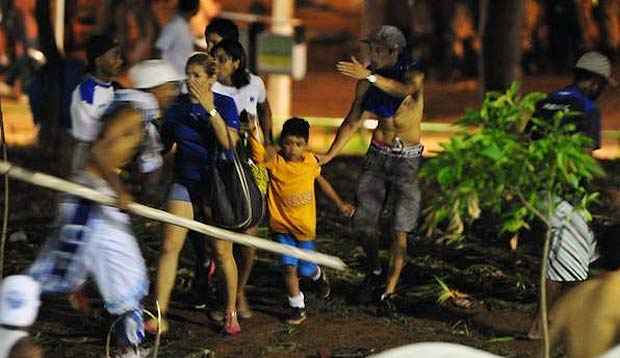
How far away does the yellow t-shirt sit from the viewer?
9.80 m

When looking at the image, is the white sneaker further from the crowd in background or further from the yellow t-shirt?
the crowd in background

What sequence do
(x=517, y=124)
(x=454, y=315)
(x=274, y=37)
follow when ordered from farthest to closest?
(x=274, y=37) < (x=454, y=315) < (x=517, y=124)

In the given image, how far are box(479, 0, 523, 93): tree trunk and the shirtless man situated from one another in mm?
7280

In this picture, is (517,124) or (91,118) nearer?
(517,124)

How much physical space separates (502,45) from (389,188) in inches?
299

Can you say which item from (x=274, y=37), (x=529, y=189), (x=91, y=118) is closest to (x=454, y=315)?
(x=529, y=189)

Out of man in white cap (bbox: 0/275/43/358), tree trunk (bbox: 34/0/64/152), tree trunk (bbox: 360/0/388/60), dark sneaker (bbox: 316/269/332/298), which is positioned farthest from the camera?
tree trunk (bbox: 360/0/388/60)

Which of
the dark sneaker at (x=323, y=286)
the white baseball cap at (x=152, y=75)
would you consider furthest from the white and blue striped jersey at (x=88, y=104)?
the dark sneaker at (x=323, y=286)

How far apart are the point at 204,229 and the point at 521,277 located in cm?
383

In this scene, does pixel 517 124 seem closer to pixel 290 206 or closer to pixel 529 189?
pixel 529 189

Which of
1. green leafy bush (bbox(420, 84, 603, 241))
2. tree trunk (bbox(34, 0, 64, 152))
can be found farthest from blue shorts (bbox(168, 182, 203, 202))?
tree trunk (bbox(34, 0, 64, 152))

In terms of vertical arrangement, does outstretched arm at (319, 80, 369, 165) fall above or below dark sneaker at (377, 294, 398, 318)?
above

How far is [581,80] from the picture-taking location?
9586 mm

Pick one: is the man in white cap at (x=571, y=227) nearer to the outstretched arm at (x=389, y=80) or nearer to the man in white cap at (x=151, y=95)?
the outstretched arm at (x=389, y=80)
